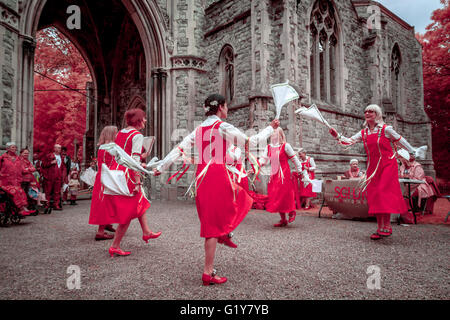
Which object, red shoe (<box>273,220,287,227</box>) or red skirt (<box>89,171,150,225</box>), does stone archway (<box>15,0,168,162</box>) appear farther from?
red shoe (<box>273,220,287,227</box>)

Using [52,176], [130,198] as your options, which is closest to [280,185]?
[130,198]

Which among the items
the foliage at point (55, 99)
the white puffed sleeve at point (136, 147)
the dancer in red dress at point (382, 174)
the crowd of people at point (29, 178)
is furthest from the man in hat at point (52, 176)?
the foliage at point (55, 99)

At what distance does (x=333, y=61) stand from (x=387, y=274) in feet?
38.8

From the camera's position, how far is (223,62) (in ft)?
39.9

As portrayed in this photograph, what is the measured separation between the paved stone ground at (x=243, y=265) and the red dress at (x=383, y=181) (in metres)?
0.56

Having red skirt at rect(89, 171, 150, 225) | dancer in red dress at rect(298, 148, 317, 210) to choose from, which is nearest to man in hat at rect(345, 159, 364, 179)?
dancer in red dress at rect(298, 148, 317, 210)

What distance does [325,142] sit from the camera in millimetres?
11414

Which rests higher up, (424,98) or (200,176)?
(424,98)

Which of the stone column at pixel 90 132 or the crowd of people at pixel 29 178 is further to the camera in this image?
the stone column at pixel 90 132

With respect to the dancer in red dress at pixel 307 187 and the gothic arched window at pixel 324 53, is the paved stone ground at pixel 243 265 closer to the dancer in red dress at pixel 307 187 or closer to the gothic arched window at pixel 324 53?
the dancer in red dress at pixel 307 187

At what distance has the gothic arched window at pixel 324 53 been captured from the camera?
39.2 feet

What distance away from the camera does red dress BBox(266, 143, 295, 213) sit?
555cm

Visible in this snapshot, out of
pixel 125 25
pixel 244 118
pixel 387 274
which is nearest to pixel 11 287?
pixel 387 274
